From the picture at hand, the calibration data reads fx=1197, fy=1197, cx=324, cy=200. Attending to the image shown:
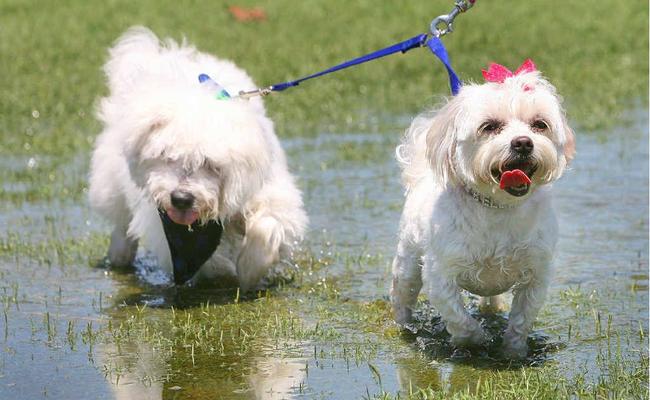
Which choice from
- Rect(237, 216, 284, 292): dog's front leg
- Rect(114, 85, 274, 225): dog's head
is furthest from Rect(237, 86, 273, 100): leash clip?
Rect(237, 216, 284, 292): dog's front leg

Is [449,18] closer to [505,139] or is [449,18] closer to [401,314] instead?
[505,139]

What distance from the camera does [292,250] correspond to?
729 cm

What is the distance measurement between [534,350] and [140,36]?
3970mm

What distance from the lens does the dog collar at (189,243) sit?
6.85 metres

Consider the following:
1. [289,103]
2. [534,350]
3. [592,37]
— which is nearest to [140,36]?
[534,350]

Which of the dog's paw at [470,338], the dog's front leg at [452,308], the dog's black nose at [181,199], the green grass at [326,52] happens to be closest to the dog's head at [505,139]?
the dog's front leg at [452,308]

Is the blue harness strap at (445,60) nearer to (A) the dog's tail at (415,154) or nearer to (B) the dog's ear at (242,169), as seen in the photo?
(A) the dog's tail at (415,154)

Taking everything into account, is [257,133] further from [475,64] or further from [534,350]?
[475,64]

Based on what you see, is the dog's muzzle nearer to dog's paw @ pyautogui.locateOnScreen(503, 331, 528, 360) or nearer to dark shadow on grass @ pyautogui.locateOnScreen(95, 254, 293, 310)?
dog's paw @ pyautogui.locateOnScreen(503, 331, 528, 360)

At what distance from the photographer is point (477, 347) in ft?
18.9

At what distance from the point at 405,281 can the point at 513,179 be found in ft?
3.65

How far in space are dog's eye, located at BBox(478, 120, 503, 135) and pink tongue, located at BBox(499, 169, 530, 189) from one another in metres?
0.23

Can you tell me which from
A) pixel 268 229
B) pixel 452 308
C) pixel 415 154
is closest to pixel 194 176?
pixel 268 229

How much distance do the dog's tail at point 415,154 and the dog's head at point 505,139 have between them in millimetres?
667
